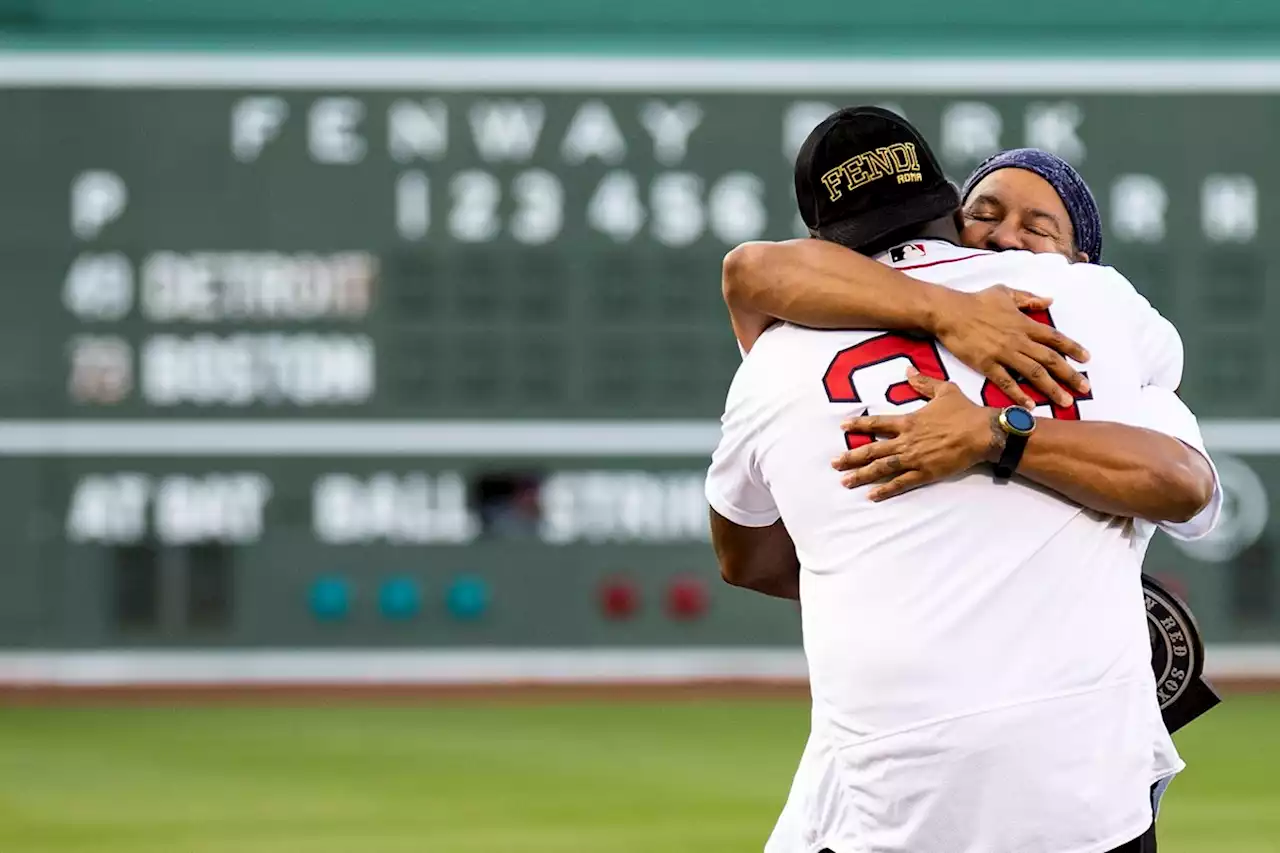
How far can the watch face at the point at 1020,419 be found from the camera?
183 centimetres

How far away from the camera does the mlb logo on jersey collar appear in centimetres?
199

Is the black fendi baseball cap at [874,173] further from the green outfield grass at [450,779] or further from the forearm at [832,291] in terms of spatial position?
the green outfield grass at [450,779]

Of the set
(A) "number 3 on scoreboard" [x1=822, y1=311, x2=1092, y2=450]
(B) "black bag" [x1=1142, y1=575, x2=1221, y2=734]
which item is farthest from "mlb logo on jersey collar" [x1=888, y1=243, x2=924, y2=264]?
(B) "black bag" [x1=1142, y1=575, x2=1221, y2=734]

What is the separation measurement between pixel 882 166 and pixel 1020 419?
296mm

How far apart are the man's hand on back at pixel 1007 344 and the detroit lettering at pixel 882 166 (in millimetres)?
138

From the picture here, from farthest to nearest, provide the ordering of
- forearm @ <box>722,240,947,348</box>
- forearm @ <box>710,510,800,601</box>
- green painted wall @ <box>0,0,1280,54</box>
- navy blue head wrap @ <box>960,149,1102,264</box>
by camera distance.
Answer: green painted wall @ <box>0,0,1280,54</box> < navy blue head wrap @ <box>960,149,1102,264</box> < forearm @ <box>710,510,800,601</box> < forearm @ <box>722,240,947,348</box>

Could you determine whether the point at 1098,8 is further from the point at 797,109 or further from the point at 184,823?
the point at 184,823

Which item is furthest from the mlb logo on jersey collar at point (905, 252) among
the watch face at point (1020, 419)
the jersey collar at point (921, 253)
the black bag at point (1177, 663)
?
the black bag at point (1177, 663)

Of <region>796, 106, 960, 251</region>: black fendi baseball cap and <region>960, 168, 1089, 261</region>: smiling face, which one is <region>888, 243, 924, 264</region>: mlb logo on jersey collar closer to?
<region>796, 106, 960, 251</region>: black fendi baseball cap

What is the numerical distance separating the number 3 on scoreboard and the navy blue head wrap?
62 cm

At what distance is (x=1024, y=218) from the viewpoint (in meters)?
2.53

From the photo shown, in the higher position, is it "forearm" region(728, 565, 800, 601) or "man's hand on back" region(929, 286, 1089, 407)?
"man's hand on back" region(929, 286, 1089, 407)

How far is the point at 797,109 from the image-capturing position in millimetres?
12156

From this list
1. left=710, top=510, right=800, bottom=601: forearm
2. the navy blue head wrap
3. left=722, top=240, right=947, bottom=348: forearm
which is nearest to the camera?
left=722, top=240, right=947, bottom=348: forearm
